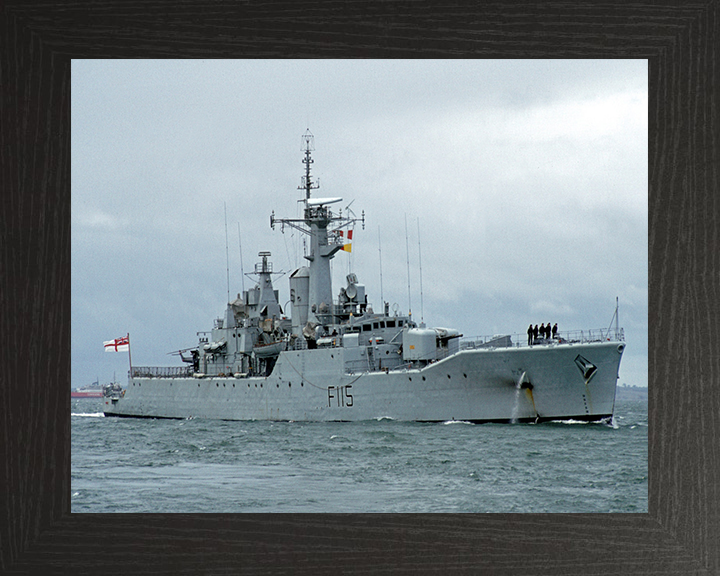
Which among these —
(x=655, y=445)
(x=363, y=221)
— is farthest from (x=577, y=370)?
(x=655, y=445)

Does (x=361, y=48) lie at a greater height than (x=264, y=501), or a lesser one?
greater

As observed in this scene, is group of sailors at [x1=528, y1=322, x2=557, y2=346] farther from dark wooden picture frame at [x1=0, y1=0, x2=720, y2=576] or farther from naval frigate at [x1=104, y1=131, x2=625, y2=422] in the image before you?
dark wooden picture frame at [x1=0, y1=0, x2=720, y2=576]

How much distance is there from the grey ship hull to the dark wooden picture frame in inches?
544

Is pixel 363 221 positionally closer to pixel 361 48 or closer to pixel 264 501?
pixel 264 501

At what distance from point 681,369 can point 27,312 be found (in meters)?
2.27

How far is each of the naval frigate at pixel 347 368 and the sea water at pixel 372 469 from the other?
481 millimetres

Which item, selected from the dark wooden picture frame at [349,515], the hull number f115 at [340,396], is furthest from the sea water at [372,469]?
the dark wooden picture frame at [349,515]

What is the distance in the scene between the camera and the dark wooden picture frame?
11.3 feet

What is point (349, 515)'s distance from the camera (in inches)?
136

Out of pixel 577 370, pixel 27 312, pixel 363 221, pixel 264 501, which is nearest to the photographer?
pixel 27 312

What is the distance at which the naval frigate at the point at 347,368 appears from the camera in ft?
57.5

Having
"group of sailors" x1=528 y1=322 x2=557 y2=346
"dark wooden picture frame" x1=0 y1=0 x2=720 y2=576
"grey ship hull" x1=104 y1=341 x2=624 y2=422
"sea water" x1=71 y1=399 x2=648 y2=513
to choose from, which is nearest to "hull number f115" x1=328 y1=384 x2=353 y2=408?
"grey ship hull" x1=104 y1=341 x2=624 y2=422

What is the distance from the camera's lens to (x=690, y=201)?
11.4ft

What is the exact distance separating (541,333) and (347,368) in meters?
4.34
